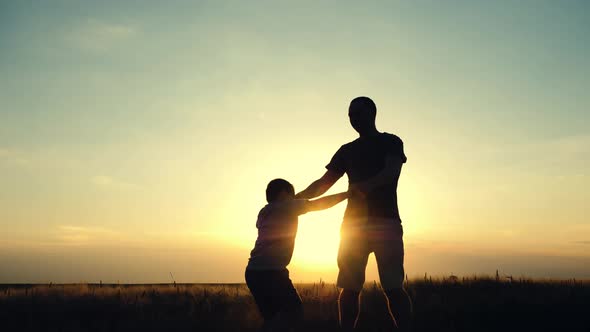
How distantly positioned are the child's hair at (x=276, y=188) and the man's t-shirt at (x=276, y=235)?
111 millimetres

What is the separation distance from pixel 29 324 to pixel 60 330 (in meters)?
0.60

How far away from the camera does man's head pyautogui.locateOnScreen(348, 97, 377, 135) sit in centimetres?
623

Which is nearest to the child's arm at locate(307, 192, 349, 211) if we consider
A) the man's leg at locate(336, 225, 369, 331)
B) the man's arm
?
the man's leg at locate(336, 225, 369, 331)

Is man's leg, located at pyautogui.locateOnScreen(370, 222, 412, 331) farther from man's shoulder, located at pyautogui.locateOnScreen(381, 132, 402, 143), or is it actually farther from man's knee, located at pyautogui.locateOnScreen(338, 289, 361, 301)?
man's shoulder, located at pyautogui.locateOnScreen(381, 132, 402, 143)

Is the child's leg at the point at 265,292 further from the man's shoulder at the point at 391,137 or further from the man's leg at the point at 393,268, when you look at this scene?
the man's shoulder at the point at 391,137

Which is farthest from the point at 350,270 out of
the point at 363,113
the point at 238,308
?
the point at 238,308

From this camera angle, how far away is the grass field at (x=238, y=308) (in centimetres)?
721

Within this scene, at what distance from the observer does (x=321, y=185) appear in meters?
6.66

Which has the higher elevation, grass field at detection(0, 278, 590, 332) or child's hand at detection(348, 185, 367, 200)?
child's hand at detection(348, 185, 367, 200)

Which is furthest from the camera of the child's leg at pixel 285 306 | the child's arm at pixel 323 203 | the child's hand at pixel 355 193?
the child's hand at pixel 355 193

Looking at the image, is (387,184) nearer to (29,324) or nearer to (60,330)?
(60,330)

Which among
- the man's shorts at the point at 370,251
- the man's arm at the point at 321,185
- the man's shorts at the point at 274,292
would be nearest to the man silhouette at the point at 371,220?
the man's shorts at the point at 370,251

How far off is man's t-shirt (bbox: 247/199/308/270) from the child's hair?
0.11 m

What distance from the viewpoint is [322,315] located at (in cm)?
762
